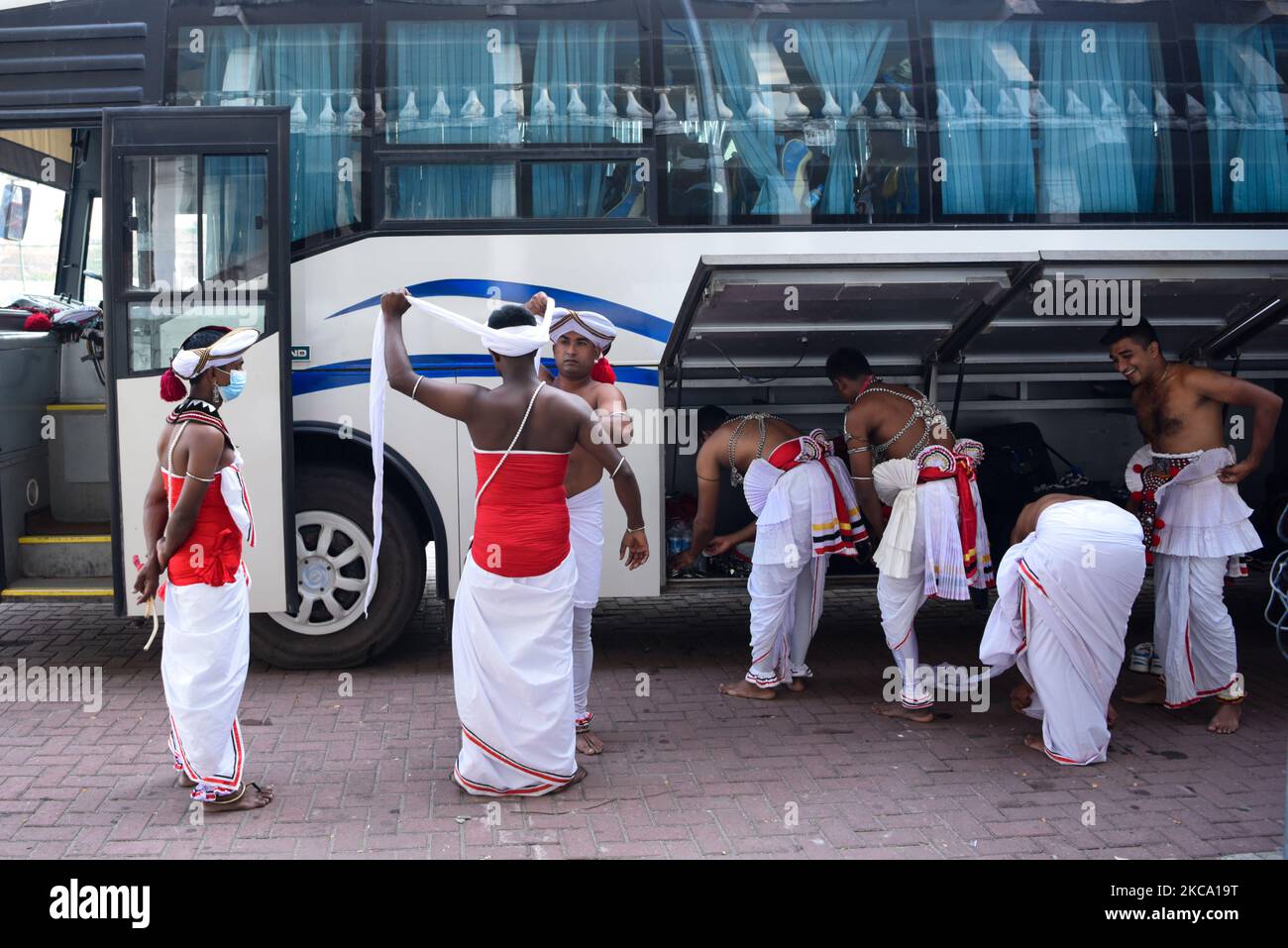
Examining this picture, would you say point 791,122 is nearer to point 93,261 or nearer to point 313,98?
point 313,98

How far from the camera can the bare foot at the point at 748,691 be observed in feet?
20.6

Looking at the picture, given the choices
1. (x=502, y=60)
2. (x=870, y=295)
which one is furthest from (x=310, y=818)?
(x=502, y=60)

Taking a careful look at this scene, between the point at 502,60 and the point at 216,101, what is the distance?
1522 mm

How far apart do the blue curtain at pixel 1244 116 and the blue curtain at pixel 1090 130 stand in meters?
0.42

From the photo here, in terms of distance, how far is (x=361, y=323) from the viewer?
6457mm

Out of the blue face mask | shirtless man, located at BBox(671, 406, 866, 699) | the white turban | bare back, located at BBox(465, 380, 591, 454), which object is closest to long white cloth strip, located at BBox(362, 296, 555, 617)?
bare back, located at BBox(465, 380, 591, 454)

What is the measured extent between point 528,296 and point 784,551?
6.41 feet

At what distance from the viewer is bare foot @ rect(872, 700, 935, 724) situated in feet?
19.4

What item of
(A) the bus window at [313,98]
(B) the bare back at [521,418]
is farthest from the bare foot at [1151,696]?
(A) the bus window at [313,98]

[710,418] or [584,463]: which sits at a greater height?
[710,418]

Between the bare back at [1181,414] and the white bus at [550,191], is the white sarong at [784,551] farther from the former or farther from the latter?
the bare back at [1181,414]

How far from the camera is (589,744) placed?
17.9 feet

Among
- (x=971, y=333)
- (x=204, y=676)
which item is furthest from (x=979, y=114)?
(x=204, y=676)

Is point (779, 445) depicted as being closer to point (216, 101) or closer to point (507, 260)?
point (507, 260)
